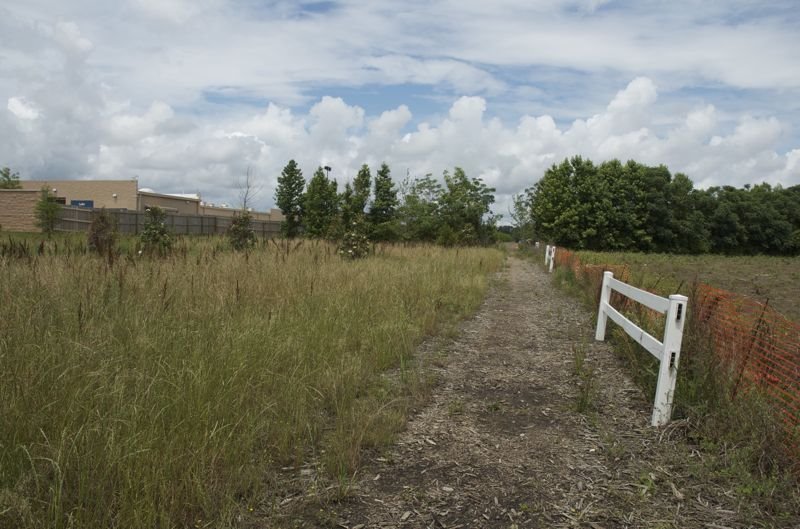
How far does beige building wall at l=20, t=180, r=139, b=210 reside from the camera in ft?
200

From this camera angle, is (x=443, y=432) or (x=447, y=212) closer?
(x=443, y=432)

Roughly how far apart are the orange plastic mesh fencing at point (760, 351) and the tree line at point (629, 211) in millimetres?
50838

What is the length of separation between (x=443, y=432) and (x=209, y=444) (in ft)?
6.13

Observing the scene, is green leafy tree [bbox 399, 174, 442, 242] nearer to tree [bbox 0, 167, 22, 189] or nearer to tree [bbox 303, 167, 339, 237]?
tree [bbox 303, 167, 339, 237]

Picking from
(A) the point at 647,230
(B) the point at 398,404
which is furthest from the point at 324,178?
(B) the point at 398,404

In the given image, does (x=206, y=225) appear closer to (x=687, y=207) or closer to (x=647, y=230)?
(x=647, y=230)

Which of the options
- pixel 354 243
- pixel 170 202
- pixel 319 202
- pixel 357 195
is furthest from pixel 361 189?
pixel 170 202

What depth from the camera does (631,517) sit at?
310cm

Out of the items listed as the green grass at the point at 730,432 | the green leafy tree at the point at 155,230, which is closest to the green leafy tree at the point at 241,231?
the green leafy tree at the point at 155,230

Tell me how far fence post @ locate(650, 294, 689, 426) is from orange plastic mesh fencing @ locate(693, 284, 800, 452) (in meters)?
0.42

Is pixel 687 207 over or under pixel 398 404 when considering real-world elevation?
over

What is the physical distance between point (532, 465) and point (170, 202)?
69.5 meters

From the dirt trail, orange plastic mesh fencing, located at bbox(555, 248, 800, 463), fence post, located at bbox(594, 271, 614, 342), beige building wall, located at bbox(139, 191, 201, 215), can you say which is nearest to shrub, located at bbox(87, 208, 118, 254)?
the dirt trail

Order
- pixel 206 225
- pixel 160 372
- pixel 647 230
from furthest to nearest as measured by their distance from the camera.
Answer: pixel 647 230
pixel 206 225
pixel 160 372
